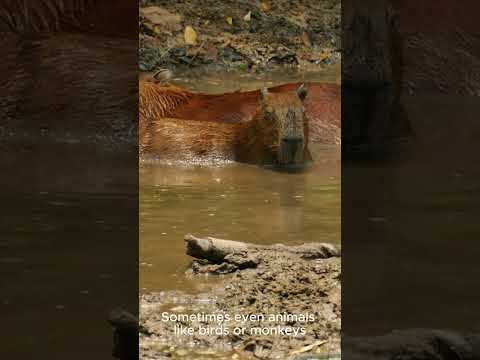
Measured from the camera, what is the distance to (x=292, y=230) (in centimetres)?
351

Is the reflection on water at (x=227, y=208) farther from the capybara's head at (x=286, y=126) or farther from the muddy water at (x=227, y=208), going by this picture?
the capybara's head at (x=286, y=126)

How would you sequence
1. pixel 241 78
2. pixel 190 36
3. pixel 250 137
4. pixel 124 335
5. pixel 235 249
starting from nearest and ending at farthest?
pixel 124 335 → pixel 235 249 → pixel 250 137 → pixel 241 78 → pixel 190 36

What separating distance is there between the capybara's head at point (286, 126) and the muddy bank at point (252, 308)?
1909mm

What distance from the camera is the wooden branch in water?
9.80 ft

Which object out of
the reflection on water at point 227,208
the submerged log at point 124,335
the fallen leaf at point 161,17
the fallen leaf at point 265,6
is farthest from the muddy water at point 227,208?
the fallen leaf at point 265,6

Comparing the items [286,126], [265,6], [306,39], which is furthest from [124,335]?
[265,6]

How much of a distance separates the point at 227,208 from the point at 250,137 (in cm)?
135

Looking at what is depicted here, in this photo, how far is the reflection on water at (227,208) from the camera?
3162 millimetres

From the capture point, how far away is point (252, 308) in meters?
2.57

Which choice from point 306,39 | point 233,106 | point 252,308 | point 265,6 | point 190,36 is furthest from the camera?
point 265,6

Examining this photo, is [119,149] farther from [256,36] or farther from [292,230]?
[256,36]

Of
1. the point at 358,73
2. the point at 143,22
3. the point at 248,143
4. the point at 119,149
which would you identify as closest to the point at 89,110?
the point at 119,149

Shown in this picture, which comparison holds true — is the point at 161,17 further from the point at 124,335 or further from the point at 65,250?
the point at 124,335

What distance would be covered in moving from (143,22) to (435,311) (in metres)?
7.96
